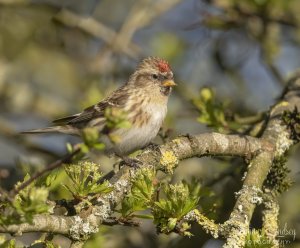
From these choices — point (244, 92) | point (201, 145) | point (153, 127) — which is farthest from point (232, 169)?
point (244, 92)

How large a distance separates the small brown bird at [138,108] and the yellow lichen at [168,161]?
1.23 meters

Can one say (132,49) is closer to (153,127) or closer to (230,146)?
(153,127)

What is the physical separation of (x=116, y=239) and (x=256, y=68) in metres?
2.80

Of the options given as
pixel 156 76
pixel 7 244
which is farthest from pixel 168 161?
pixel 156 76

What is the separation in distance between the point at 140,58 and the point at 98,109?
103 centimetres

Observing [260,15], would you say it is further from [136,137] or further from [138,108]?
[136,137]

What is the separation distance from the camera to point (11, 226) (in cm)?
265

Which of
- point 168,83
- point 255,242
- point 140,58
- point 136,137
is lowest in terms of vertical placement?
point 255,242

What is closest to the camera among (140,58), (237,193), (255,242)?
(255,242)

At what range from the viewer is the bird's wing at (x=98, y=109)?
5311mm

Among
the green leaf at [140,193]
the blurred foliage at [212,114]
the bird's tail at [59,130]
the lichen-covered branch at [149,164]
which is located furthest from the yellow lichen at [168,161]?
the bird's tail at [59,130]

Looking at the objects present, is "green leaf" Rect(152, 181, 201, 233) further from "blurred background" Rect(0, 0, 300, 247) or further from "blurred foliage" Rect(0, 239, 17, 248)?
"blurred background" Rect(0, 0, 300, 247)

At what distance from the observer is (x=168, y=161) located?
11.9ft

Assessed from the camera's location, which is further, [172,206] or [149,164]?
[149,164]
